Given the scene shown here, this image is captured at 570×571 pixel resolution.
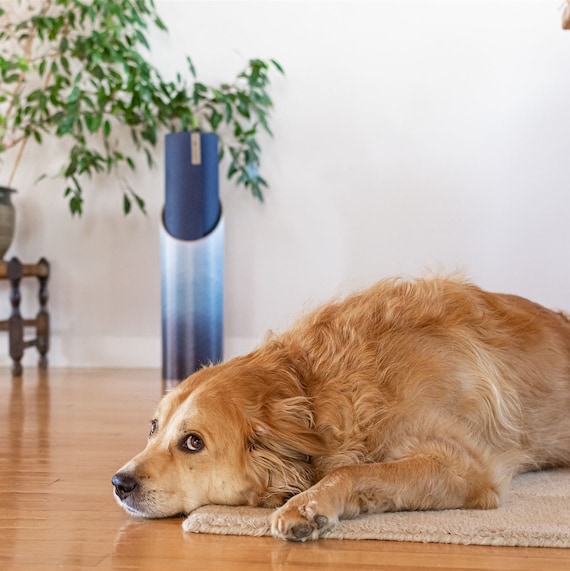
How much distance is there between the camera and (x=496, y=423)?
1590mm

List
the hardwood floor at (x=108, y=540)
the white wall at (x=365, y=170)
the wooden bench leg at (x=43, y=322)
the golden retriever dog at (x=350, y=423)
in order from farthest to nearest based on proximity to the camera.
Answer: the wooden bench leg at (x=43, y=322), the white wall at (x=365, y=170), the golden retriever dog at (x=350, y=423), the hardwood floor at (x=108, y=540)

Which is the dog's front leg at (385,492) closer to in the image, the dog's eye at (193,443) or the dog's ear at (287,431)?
the dog's ear at (287,431)

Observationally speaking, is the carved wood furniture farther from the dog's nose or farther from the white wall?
the dog's nose

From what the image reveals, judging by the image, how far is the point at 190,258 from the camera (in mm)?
3637

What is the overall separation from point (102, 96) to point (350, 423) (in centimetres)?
293

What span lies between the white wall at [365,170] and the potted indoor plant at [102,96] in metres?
0.13

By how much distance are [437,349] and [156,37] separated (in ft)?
10.5

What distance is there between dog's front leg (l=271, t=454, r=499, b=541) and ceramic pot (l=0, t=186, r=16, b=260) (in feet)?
10.1

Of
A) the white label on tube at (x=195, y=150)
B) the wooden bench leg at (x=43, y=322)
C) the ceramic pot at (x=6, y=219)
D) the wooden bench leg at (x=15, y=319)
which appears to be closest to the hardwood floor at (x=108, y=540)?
the white label on tube at (x=195, y=150)

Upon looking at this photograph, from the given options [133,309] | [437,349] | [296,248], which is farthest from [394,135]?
[437,349]

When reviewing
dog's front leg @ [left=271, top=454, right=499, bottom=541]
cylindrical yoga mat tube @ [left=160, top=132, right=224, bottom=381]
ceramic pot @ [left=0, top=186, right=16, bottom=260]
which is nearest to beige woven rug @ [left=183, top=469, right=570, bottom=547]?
dog's front leg @ [left=271, top=454, right=499, bottom=541]

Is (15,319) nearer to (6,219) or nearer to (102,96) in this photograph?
(6,219)

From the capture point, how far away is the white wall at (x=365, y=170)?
162 inches

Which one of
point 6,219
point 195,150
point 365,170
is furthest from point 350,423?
point 6,219
